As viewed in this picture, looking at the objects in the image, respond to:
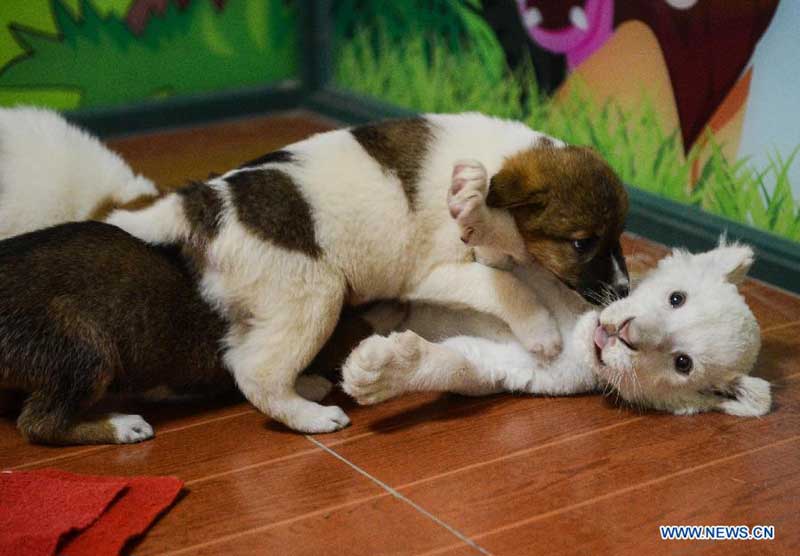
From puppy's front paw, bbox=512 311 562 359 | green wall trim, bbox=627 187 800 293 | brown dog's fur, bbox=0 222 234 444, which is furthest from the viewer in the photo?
green wall trim, bbox=627 187 800 293

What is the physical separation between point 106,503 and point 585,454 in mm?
1108

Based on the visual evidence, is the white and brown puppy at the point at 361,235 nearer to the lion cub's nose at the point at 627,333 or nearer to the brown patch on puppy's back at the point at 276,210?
the brown patch on puppy's back at the point at 276,210

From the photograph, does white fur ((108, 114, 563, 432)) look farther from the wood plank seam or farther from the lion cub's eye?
the lion cub's eye

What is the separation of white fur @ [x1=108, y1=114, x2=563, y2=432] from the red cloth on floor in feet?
1.38

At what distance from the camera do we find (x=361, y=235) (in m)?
2.71

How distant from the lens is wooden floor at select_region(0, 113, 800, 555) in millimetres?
2168

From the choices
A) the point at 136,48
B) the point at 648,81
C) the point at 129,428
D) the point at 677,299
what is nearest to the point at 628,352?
the point at 677,299

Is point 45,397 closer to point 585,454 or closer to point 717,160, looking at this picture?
point 585,454

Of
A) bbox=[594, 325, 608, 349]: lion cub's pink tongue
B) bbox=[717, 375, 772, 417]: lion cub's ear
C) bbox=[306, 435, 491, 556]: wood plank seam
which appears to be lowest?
bbox=[306, 435, 491, 556]: wood plank seam

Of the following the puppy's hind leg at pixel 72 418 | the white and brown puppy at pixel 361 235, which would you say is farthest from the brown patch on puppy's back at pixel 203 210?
the puppy's hind leg at pixel 72 418

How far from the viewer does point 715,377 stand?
2602 mm

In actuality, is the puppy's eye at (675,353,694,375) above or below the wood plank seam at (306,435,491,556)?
above

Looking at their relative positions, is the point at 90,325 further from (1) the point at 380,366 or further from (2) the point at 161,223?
(1) the point at 380,366

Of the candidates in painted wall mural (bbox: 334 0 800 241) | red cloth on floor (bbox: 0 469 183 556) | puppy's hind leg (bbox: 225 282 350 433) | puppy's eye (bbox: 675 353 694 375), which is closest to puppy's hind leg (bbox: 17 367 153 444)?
red cloth on floor (bbox: 0 469 183 556)
